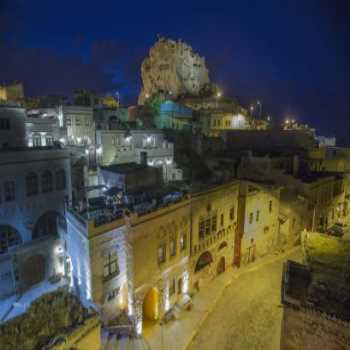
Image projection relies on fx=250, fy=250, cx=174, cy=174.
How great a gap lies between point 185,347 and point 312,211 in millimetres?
21378

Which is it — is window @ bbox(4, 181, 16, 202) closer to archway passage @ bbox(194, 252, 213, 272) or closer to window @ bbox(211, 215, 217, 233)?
archway passage @ bbox(194, 252, 213, 272)

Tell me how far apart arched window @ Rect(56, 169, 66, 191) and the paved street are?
16137 millimetres

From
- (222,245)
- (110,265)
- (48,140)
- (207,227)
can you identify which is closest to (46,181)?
(110,265)

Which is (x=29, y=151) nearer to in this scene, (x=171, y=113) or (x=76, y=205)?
(x=76, y=205)

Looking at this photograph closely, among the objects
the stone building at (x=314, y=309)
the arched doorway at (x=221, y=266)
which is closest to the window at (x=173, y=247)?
the arched doorway at (x=221, y=266)

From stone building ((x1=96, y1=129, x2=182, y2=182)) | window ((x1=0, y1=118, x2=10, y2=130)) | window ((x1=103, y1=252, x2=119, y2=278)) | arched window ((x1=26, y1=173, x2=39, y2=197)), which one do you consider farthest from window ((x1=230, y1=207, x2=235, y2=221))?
window ((x1=0, y1=118, x2=10, y2=130))

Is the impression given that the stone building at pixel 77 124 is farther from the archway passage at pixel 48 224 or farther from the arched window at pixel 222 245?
the arched window at pixel 222 245

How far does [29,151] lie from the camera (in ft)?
65.5

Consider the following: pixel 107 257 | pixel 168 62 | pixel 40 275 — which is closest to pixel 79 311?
pixel 107 257

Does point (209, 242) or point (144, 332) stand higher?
point (209, 242)

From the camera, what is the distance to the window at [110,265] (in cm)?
1488

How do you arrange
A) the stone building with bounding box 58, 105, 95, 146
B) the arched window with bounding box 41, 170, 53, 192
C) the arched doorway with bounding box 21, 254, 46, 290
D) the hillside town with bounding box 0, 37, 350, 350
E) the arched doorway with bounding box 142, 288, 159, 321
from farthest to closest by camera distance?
1. the stone building with bounding box 58, 105, 95, 146
2. the arched window with bounding box 41, 170, 53, 192
3. the arched doorway with bounding box 142, 288, 159, 321
4. the arched doorway with bounding box 21, 254, 46, 290
5. the hillside town with bounding box 0, 37, 350, 350

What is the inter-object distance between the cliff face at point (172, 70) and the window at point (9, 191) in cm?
5252

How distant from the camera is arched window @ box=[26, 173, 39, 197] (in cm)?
2013
